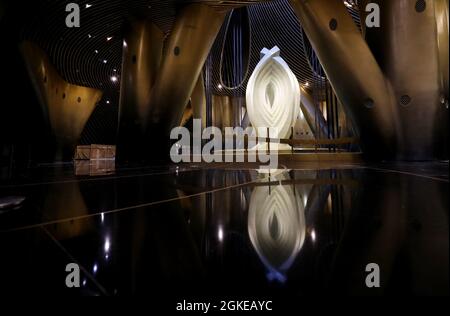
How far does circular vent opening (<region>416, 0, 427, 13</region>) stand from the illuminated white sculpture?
14.2ft

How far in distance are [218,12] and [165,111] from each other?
2923 millimetres

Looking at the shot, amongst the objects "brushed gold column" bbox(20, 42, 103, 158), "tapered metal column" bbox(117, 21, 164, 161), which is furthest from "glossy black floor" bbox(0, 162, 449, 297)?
"brushed gold column" bbox(20, 42, 103, 158)

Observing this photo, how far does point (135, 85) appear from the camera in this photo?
19.6 feet

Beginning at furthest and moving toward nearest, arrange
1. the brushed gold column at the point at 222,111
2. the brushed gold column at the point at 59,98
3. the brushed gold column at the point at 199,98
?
the brushed gold column at the point at 222,111, the brushed gold column at the point at 199,98, the brushed gold column at the point at 59,98

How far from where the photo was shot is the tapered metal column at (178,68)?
18.5ft

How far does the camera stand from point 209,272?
0.45m

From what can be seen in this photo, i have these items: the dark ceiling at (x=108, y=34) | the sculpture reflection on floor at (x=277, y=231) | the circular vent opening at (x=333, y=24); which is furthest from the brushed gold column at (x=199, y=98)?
the sculpture reflection on floor at (x=277, y=231)

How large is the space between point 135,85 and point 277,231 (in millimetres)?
6145

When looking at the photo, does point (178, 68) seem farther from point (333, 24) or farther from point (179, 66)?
point (333, 24)

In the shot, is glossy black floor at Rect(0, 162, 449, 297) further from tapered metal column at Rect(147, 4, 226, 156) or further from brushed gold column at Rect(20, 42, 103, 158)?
brushed gold column at Rect(20, 42, 103, 158)

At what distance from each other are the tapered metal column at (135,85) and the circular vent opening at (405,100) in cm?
513

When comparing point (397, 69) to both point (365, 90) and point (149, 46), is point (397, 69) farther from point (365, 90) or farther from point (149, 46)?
point (149, 46)

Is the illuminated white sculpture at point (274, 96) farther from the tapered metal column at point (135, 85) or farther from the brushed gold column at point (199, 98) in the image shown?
the brushed gold column at point (199, 98)

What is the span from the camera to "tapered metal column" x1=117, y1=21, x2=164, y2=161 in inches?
233
